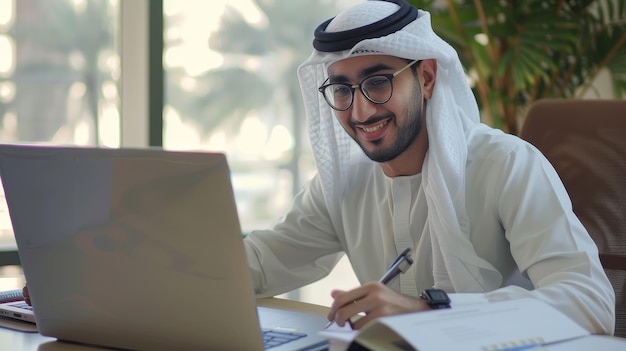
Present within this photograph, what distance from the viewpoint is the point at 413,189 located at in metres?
2.07

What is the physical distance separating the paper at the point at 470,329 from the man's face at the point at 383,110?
75 centimetres

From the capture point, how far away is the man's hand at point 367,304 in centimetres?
130

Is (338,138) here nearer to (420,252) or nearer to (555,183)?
(420,252)

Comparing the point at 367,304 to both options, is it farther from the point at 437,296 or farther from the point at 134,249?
the point at 134,249

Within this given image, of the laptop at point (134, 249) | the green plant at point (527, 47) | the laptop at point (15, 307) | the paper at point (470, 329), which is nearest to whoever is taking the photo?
the paper at point (470, 329)

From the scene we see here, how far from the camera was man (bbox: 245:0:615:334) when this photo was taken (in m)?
1.69

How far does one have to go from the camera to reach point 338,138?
2.22 meters

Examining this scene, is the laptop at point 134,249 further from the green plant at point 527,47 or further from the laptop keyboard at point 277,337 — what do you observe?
the green plant at point 527,47

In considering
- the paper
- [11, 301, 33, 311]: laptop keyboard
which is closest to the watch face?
the paper

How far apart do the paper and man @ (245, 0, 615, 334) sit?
9.8 inches

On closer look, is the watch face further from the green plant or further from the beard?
the green plant

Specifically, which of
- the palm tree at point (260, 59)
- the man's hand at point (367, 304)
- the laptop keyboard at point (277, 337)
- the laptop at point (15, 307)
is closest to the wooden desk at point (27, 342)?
the laptop at point (15, 307)

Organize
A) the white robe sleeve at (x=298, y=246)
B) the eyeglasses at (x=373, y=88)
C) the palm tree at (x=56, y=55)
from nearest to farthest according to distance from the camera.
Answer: the eyeglasses at (x=373, y=88) → the white robe sleeve at (x=298, y=246) → the palm tree at (x=56, y=55)

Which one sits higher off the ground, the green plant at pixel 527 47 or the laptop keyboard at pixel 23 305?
the green plant at pixel 527 47
